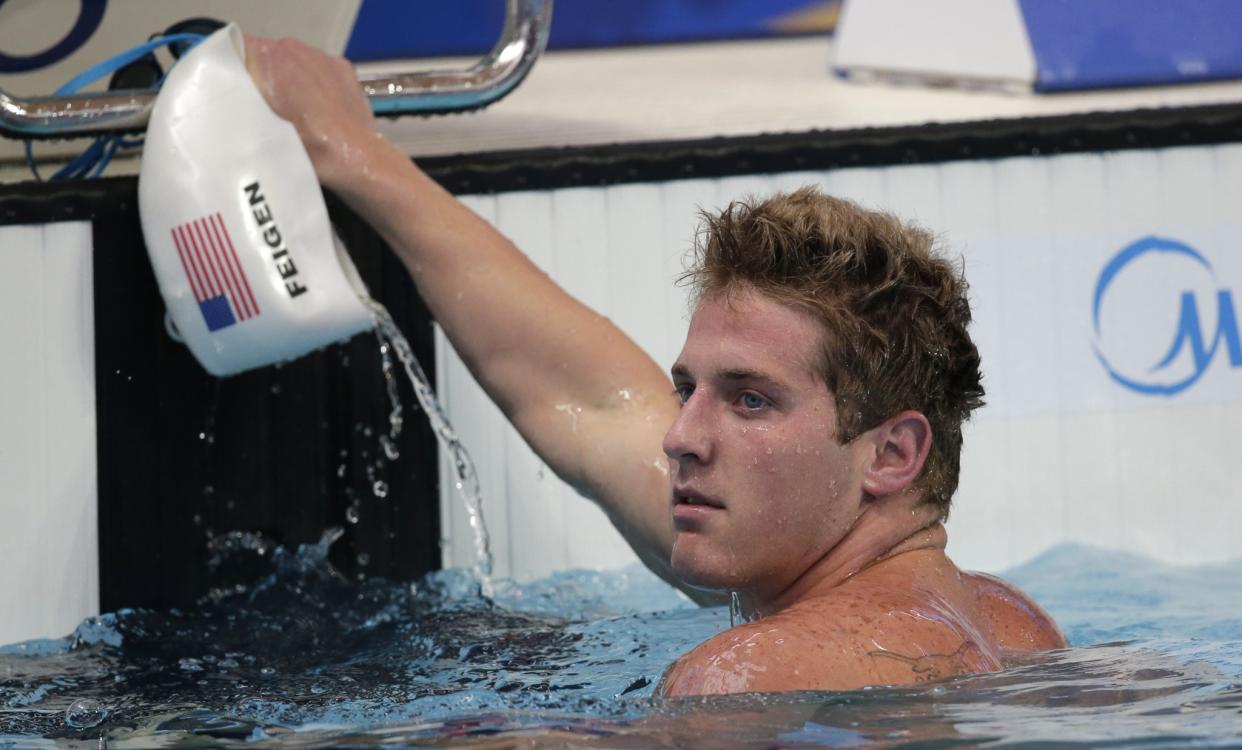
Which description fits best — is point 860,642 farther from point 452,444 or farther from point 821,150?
point 821,150

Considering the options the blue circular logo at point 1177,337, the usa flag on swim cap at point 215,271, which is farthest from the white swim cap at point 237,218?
the blue circular logo at point 1177,337

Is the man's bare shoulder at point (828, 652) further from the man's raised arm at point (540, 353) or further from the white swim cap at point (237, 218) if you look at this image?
the white swim cap at point (237, 218)

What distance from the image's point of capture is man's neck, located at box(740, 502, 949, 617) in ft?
5.41

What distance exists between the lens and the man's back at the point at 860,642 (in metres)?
1.42

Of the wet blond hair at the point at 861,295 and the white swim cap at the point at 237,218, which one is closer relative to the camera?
the wet blond hair at the point at 861,295

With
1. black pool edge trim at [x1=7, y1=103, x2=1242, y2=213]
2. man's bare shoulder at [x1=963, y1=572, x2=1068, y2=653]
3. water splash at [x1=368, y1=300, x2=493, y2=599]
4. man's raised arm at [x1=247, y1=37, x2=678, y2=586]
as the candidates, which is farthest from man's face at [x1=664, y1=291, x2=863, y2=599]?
black pool edge trim at [x1=7, y1=103, x2=1242, y2=213]

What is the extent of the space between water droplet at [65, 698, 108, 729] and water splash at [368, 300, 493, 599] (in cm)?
86

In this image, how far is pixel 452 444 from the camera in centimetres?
274

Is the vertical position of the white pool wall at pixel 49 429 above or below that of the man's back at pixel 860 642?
above

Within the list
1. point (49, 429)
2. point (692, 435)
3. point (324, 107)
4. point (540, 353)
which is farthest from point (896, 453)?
point (49, 429)

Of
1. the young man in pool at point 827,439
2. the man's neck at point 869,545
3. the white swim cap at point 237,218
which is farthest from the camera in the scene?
the white swim cap at point 237,218

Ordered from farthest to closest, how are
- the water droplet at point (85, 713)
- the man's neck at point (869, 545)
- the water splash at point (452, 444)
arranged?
the water splash at point (452, 444)
the water droplet at point (85, 713)
the man's neck at point (869, 545)

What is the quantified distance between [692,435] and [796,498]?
0.43ft

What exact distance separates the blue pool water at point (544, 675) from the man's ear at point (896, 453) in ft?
0.74
